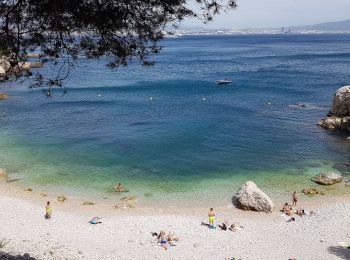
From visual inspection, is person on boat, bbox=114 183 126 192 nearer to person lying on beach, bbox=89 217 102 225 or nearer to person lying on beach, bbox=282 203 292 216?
person lying on beach, bbox=89 217 102 225

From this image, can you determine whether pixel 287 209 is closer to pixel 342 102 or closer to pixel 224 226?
pixel 224 226

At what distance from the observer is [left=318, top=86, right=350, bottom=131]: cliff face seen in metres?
46.4

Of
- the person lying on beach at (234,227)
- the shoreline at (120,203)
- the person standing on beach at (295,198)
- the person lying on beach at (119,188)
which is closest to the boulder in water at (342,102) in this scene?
the shoreline at (120,203)

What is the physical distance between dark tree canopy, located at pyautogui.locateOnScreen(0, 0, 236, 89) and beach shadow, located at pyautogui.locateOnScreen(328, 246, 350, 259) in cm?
1550

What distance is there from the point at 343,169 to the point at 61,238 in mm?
24148

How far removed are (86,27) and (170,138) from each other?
3214 centimetres

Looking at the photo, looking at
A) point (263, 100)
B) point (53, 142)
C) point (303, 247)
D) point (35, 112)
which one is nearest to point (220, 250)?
point (303, 247)

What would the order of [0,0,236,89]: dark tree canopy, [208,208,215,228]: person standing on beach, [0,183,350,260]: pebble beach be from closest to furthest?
[0,0,236,89]: dark tree canopy, [0,183,350,260]: pebble beach, [208,208,215,228]: person standing on beach

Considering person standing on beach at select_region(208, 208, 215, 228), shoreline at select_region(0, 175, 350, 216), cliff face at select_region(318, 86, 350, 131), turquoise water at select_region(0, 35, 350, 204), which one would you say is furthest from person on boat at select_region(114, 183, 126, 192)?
cliff face at select_region(318, 86, 350, 131)

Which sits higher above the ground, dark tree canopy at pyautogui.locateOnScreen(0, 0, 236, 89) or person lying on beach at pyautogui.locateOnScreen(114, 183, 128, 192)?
dark tree canopy at pyautogui.locateOnScreen(0, 0, 236, 89)

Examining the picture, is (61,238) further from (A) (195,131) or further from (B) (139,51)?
(A) (195,131)

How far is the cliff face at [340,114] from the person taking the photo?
152ft

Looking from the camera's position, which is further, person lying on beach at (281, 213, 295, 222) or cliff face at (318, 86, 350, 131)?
cliff face at (318, 86, 350, 131)

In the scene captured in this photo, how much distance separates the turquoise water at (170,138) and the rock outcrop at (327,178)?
1.28 m
